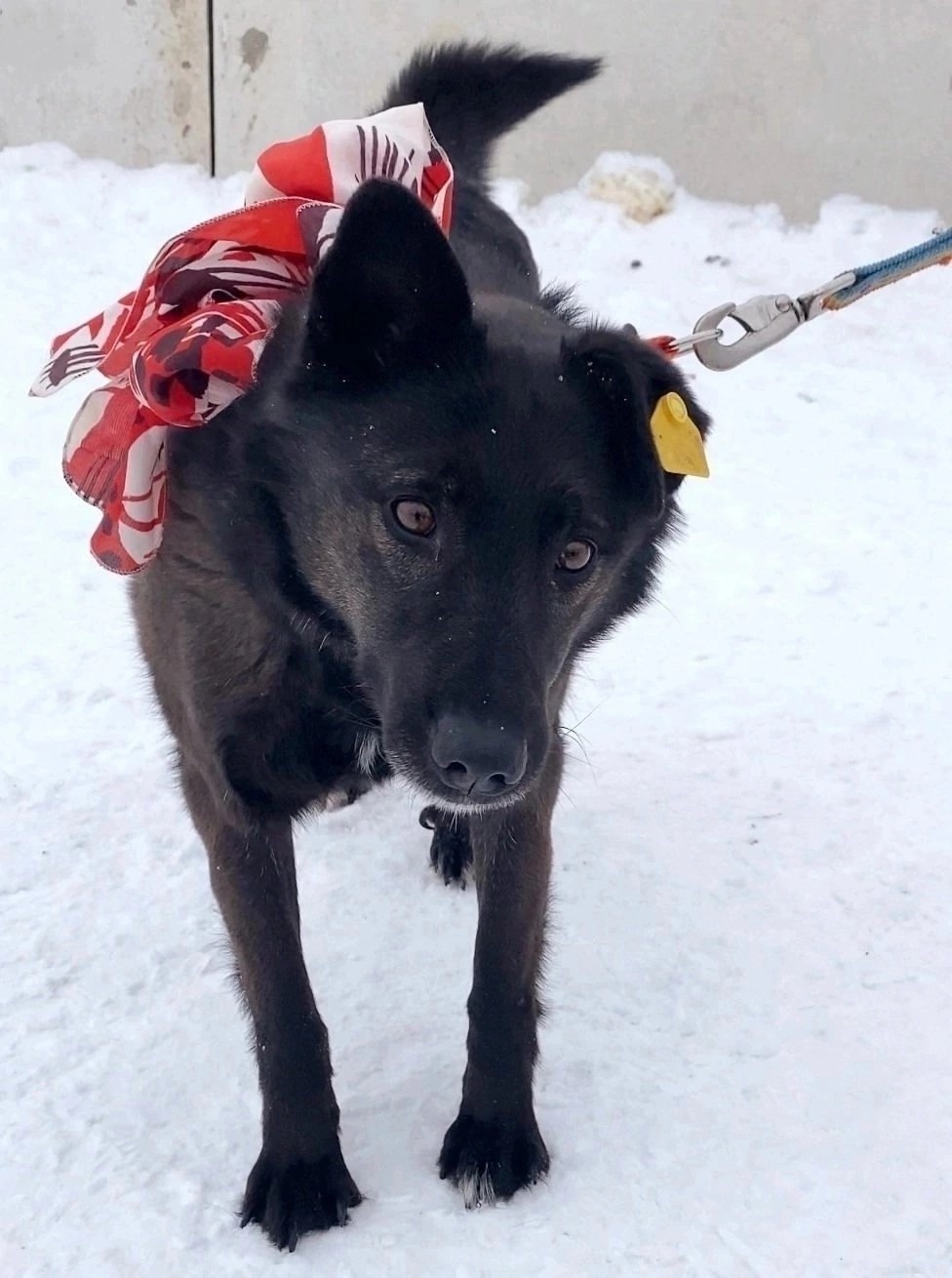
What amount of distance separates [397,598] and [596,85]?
467cm

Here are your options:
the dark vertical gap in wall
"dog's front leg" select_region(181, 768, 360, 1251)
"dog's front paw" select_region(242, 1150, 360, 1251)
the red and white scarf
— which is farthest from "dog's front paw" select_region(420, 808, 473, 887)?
the dark vertical gap in wall

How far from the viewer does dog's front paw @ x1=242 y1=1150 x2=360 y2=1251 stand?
1916 millimetres

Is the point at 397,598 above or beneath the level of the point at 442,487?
beneath

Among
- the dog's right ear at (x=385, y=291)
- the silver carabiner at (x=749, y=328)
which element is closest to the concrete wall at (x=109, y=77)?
the silver carabiner at (x=749, y=328)

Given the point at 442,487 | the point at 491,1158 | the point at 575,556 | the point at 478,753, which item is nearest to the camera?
the point at 478,753

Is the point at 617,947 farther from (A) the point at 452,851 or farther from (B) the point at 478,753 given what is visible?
(B) the point at 478,753

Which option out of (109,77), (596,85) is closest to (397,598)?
(596,85)

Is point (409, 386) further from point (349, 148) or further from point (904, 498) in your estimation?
point (904, 498)

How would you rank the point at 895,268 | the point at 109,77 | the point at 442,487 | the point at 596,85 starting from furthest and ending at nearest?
the point at 109,77 → the point at 596,85 → the point at 895,268 → the point at 442,487

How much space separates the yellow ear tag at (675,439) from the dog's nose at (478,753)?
18.6 inches

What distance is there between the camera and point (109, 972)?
2.48 metres

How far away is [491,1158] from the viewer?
2.01 m

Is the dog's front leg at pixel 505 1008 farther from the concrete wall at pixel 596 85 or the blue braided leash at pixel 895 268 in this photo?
the concrete wall at pixel 596 85

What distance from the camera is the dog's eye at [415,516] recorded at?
1.78 metres
